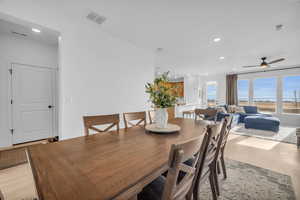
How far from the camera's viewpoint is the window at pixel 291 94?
228 inches

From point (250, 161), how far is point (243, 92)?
19.5 feet

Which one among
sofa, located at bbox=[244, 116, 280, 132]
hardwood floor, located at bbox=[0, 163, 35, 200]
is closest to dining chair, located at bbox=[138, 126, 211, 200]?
hardwood floor, located at bbox=[0, 163, 35, 200]

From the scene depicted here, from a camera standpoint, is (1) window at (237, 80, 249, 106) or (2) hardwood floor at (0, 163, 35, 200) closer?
(2) hardwood floor at (0, 163, 35, 200)

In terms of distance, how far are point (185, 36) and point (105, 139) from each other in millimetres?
2758

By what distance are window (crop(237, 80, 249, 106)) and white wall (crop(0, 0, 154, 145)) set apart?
259 inches

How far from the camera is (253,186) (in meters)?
1.75

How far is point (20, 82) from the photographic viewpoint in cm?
304

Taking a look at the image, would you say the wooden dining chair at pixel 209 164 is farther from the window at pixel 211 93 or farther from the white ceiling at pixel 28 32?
the window at pixel 211 93

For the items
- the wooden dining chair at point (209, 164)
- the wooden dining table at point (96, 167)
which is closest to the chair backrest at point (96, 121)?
the wooden dining table at point (96, 167)

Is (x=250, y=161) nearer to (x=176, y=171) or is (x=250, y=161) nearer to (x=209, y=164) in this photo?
(x=209, y=164)

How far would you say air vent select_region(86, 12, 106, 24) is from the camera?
223 cm

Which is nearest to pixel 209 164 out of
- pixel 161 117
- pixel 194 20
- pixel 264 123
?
pixel 161 117

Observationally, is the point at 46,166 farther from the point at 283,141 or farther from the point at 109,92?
the point at 283,141

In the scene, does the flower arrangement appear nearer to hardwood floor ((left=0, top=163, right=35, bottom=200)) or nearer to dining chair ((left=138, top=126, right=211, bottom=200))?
dining chair ((left=138, top=126, right=211, bottom=200))
